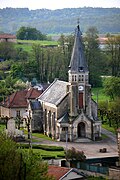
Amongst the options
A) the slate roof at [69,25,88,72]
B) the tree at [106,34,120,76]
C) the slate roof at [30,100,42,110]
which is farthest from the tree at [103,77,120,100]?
the tree at [106,34,120,76]

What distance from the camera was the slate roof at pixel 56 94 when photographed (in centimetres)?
9012

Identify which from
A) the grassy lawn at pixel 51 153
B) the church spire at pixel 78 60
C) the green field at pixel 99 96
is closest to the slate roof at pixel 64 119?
the church spire at pixel 78 60

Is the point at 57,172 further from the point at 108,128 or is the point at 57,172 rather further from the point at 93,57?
the point at 93,57

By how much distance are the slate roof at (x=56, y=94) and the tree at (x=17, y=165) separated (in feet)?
112

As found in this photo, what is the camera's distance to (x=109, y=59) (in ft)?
478

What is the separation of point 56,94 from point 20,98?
1291 centimetres

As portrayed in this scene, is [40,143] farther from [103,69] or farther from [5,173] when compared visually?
[103,69]

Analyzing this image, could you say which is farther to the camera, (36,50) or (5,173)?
(36,50)

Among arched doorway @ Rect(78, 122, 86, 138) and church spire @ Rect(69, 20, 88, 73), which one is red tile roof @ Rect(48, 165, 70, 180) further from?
church spire @ Rect(69, 20, 88, 73)

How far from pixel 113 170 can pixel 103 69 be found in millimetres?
80831

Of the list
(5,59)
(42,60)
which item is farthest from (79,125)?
(5,59)

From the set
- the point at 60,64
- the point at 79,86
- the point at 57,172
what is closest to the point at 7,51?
the point at 60,64

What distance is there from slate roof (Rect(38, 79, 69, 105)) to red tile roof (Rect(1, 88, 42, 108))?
7.16 m

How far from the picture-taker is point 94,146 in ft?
276
